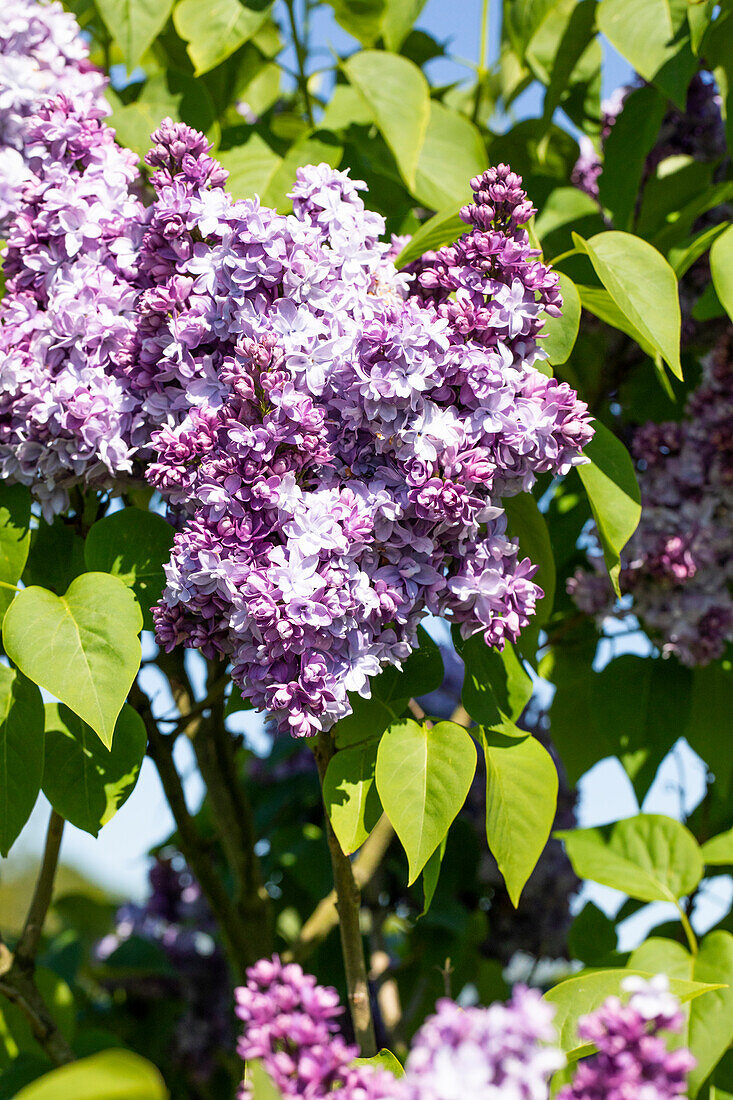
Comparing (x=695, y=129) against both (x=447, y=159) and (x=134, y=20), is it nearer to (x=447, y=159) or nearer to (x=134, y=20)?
(x=447, y=159)

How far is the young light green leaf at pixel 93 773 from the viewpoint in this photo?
1.15 meters

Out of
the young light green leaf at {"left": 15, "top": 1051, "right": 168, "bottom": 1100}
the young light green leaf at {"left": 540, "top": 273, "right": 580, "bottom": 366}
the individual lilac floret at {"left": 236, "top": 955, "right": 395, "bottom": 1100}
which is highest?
the young light green leaf at {"left": 540, "top": 273, "right": 580, "bottom": 366}

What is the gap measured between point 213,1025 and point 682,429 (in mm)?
1712

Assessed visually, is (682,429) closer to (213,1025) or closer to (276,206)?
(276,206)

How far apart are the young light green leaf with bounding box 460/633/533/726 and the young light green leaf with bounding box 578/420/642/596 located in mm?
154

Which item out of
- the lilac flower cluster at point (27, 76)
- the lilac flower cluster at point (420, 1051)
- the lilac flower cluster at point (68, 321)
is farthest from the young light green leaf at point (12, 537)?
the lilac flower cluster at point (420, 1051)

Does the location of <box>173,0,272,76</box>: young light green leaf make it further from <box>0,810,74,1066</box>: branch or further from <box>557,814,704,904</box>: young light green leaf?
<box>557,814,704,904</box>: young light green leaf

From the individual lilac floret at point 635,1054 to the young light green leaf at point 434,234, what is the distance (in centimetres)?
80

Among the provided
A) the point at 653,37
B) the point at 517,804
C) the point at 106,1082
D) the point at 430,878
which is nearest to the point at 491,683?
the point at 517,804

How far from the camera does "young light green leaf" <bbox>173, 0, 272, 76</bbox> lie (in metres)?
1.45

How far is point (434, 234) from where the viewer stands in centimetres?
120

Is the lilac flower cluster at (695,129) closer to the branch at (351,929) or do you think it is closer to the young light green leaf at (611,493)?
the young light green leaf at (611,493)

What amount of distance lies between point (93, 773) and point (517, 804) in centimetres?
45

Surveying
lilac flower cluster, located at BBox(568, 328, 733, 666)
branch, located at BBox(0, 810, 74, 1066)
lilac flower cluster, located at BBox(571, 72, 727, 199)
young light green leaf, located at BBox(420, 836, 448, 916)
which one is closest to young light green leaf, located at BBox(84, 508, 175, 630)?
young light green leaf, located at BBox(420, 836, 448, 916)
